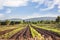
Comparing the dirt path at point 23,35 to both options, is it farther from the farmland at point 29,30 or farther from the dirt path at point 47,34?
the dirt path at point 47,34

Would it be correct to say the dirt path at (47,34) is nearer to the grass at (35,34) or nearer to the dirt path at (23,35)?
the grass at (35,34)

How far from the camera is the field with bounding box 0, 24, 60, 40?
3623mm

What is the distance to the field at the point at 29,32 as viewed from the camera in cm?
362

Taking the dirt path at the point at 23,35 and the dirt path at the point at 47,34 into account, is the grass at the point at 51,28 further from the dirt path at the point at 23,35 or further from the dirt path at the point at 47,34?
the dirt path at the point at 23,35

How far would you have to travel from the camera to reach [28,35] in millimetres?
3621

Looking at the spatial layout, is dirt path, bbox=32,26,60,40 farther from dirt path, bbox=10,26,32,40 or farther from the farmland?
dirt path, bbox=10,26,32,40

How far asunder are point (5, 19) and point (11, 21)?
0.15m

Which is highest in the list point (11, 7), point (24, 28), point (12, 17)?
point (11, 7)

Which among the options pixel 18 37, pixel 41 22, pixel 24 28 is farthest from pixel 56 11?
pixel 18 37

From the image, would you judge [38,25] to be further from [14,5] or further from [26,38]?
[14,5]

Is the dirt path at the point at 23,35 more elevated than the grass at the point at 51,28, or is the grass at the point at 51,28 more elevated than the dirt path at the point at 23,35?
the grass at the point at 51,28

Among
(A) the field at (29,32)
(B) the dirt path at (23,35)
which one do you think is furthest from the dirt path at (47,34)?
(B) the dirt path at (23,35)

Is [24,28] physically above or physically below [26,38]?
above

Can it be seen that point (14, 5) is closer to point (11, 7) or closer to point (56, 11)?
point (11, 7)
